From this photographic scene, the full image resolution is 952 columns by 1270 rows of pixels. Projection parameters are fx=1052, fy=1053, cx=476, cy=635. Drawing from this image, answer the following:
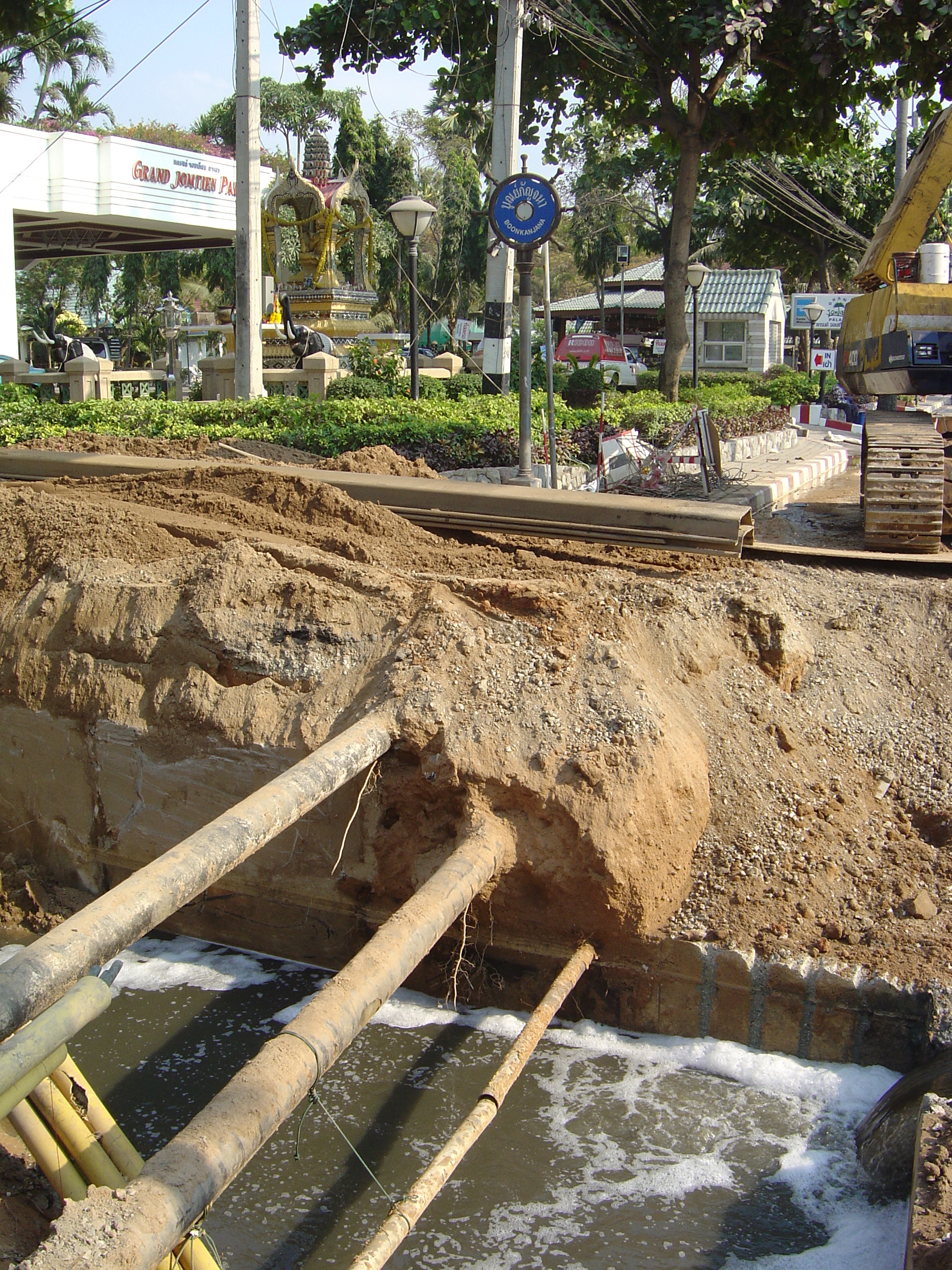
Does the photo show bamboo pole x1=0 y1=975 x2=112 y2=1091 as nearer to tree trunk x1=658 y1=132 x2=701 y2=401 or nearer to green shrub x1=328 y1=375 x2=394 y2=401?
green shrub x1=328 y1=375 x2=394 y2=401

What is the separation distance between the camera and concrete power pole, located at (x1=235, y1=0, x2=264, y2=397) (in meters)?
12.0

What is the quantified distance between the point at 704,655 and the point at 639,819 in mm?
1023

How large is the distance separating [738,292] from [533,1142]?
37.4 m

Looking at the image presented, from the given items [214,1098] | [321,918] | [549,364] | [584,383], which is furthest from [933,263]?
[584,383]

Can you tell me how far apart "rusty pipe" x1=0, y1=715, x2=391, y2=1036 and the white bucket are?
20.9 feet

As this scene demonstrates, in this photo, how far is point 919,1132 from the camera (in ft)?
9.75

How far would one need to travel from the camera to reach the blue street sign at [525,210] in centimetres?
750

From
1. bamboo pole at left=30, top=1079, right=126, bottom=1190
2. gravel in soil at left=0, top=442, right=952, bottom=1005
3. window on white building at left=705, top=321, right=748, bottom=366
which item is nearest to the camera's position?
bamboo pole at left=30, top=1079, right=126, bottom=1190

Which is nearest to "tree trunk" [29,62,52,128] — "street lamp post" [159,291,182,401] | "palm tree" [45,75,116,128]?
"palm tree" [45,75,116,128]

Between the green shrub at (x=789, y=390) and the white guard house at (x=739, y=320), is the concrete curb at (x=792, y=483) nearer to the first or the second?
the green shrub at (x=789, y=390)

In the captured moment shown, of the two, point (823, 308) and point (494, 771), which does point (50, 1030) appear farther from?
point (823, 308)

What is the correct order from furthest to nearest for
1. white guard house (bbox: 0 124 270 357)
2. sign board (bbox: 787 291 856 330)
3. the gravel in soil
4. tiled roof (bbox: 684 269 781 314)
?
tiled roof (bbox: 684 269 781 314) < sign board (bbox: 787 291 856 330) < white guard house (bbox: 0 124 270 357) < the gravel in soil

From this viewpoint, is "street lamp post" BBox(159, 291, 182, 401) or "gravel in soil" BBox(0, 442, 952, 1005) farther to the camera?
"street lamp post" BBox(159, 291, 182, 401)

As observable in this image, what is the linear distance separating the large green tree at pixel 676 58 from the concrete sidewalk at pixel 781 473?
8.08 ft
